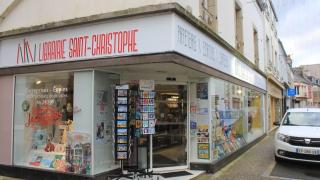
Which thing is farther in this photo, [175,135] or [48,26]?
[175,135]

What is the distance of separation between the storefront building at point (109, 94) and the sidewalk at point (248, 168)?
0.49 meters

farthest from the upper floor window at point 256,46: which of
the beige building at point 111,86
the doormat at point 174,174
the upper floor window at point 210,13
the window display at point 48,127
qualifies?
the window display at point 48,127

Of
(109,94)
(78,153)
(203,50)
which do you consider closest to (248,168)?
(203,50)

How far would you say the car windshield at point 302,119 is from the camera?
9.99 m

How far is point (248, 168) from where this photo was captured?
30.8 ft

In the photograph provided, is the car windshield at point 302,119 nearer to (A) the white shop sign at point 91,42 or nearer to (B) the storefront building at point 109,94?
(B) the storefront building at point 109,94

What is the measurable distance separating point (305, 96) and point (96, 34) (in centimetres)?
5149

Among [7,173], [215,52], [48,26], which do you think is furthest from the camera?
[215,52]

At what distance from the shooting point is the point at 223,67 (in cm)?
1024

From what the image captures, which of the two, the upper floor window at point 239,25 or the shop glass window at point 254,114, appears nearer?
the upper floor window at point 239,25

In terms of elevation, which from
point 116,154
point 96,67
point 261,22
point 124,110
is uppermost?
point 261,22

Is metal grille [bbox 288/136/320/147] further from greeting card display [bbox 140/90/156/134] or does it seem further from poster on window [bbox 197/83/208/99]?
greeting card display [bbox 140/90/156/134]

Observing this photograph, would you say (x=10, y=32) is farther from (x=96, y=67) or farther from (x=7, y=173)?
(x=7, y=173)

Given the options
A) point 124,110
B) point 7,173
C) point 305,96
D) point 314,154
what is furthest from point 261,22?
point 305,96
